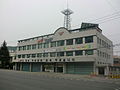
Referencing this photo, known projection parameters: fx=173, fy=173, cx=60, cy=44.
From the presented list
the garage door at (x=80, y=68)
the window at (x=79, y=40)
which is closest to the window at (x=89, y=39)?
the window at (x=79, y=40)

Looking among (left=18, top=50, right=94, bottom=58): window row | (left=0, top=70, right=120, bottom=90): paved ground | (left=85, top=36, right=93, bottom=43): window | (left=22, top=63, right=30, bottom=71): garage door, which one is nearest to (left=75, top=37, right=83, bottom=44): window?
(left=85, top=36, right=93, bottom=43): window

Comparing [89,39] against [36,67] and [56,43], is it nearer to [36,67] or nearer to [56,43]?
[56,43]

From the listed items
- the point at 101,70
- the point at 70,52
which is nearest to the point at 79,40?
the point at 70,52

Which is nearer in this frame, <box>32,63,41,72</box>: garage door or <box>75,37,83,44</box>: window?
<box>75,37,83,44</box>: window

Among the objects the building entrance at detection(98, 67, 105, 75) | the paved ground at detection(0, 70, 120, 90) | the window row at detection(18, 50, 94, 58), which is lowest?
the building entrance at detection(98, 67, 105, 75)

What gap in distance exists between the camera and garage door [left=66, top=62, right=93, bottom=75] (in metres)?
46.3

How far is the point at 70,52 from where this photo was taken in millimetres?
50562

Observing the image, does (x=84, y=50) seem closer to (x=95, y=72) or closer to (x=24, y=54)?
(x=95, y=72)

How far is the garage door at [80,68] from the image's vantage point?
46306mm

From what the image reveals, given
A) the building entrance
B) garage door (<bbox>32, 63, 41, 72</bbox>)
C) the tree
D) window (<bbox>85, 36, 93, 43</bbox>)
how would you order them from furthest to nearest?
the tree < garage door (<bbox>32, 63, 41, 72</bbox>) < the building entrance < window (<bbox>85, 36, 93, 43</bbox>)

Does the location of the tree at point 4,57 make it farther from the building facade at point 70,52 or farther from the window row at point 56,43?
the building facade at point 70,52

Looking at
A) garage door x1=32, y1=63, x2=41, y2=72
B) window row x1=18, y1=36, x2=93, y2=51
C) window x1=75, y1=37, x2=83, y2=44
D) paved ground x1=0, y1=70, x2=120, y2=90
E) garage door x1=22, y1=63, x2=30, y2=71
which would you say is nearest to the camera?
paved ground x1=0, y1=70, x2=120, y2=90

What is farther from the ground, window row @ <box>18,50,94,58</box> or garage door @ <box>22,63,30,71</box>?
window row @ <box>18,50,94,58</box>

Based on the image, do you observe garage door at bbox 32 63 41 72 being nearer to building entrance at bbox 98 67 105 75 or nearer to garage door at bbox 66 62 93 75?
garage door at bbox 66 62 93 75
